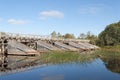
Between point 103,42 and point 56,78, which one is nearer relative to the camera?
point 56,78

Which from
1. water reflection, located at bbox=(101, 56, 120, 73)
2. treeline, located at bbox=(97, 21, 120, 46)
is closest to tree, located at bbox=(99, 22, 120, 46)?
treeline, located at bbox=(97, 21, 120, 46)

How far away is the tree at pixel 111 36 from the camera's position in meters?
110

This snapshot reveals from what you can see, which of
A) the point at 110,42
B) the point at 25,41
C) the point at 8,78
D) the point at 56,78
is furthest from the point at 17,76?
the point at 110,42

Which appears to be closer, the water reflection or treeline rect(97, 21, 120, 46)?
the water reflection

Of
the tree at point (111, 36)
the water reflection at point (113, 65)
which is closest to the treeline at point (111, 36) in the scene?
the tree at point (111, 36)

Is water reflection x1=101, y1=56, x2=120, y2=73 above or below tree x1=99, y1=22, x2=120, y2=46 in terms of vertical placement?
below

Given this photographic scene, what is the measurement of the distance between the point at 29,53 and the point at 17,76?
26.0 meters

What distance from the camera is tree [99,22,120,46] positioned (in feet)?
361

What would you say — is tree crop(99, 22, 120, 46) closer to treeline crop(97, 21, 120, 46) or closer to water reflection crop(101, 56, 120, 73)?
treeline crop(97, 21, 120, 46)

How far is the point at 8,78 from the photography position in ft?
81.3

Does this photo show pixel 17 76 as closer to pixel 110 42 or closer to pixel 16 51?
pixel 16 51

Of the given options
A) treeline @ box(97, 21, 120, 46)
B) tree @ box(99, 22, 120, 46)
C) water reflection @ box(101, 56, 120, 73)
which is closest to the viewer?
water reflection @ box(101, 56, 120, 73)

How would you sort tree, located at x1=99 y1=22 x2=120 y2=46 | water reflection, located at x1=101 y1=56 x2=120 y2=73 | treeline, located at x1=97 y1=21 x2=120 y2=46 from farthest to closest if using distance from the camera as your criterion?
tree, located at x1=99 y1=22 x2=120 y2=46
treeline, located at x1=97 y1=21 x2=120 y2=46
water reflection, located at x1=101 y1=56 x2=120 y2=73

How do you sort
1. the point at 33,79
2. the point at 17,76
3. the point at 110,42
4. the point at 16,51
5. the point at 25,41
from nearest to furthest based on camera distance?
1. the point at 33,79
2. the point at 17,76
3. the point at 16,51
4. the point at 25,41
5. the point at 110,42
